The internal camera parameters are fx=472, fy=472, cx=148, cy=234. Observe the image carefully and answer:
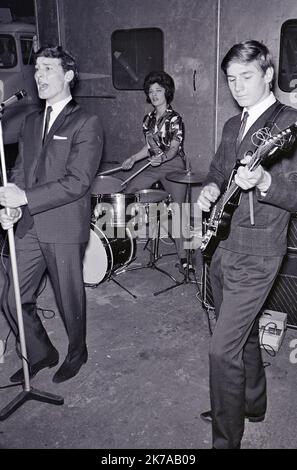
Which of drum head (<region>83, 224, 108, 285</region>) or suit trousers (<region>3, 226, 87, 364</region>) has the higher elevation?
suit trousers (<region>3, 226, 87, 364</region>)

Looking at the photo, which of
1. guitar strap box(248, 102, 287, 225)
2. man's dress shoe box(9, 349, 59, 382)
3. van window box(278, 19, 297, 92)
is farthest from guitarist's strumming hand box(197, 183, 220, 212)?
van window box(278, 19, 297, 92)

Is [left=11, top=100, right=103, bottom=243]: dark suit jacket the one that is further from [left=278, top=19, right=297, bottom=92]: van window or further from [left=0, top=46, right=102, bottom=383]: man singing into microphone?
[left=278, top=19, right=297, bottom=92]: van window

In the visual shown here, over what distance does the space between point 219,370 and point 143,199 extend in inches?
116

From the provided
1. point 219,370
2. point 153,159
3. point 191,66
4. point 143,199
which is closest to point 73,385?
point 219,370

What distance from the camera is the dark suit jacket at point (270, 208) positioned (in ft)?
8.00

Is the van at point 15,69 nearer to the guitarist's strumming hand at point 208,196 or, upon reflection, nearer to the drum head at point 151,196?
the drum head at point 151,196

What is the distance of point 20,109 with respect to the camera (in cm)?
1049

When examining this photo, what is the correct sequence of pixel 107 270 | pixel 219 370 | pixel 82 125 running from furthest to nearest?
pixel 107 270 < pixel 82 125 < pixel 219 370

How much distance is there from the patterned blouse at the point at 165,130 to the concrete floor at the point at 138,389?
2.14 metres

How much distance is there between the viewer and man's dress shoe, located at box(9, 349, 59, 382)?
12.2 feet

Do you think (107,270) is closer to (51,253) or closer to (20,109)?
(51,253)

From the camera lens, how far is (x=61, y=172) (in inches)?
131

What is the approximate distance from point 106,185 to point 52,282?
2.22m

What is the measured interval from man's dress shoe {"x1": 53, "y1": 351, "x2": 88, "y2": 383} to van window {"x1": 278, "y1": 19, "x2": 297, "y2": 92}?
447 centimetres
